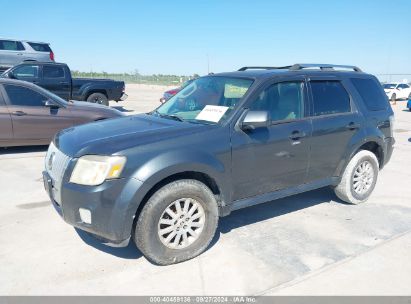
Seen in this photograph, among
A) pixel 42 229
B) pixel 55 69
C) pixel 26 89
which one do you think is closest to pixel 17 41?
pixel 55 69

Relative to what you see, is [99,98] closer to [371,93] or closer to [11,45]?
[11,45]

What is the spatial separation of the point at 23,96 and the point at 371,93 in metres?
6.56

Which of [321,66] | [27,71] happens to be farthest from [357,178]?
[27,71]

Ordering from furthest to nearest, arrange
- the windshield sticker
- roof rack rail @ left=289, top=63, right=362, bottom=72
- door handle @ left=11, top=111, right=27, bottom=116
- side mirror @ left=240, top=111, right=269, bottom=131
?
door handle @ left=11, top=111, right=27, bottom=116, roof rack rail @ left=289, top=63, right=362, bottom=72, the windshield sticker, side mirror @ left=240, top=111, right=269, bottom=131

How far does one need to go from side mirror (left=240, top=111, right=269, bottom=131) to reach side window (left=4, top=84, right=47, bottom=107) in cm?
567

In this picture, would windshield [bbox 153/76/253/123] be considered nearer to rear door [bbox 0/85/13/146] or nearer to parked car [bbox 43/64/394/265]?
parked car [bbox 43/64/394/265]

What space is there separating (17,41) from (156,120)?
15688mm

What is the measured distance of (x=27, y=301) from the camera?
2889mm

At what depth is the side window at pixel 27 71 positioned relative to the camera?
12.2m

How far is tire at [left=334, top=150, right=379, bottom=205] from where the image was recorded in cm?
489

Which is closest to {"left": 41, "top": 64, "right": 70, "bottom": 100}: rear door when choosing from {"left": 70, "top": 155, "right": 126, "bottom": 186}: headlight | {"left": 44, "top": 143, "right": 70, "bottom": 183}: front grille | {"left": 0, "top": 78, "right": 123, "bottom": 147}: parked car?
{"left": 0, "top": 78, "right": 123, "bottom": 147}: parked car

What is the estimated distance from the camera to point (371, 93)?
5.20 meters

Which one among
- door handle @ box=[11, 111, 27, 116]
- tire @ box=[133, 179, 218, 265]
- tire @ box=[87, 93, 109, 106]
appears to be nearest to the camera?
tire @ box=[133, 179, 218, 265]

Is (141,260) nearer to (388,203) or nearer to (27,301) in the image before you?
(27,301)
